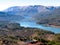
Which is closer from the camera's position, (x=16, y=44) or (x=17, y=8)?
(x=16, y=44)

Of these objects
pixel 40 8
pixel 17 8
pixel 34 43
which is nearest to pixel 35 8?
pixel 40 8

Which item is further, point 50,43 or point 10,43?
point 50,43

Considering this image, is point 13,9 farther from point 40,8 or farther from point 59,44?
point 59,44

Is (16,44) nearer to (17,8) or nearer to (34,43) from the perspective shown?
(34,43)

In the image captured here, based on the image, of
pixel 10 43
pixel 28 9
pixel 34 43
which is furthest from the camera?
pixel 28 9

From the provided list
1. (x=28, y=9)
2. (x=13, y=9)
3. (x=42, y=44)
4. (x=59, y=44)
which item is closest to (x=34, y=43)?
(x=42, y=44)

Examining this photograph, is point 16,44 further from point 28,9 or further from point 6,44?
point 28,9

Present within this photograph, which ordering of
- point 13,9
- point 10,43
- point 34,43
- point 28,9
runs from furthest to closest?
point 13,9
point 28,9
point 34,43
point 10,43

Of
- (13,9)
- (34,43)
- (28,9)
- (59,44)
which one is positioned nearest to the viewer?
(59,44)

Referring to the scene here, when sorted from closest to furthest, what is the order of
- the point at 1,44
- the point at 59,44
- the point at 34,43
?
the point at 1,44
the point at 59,44
the point at 34,43
